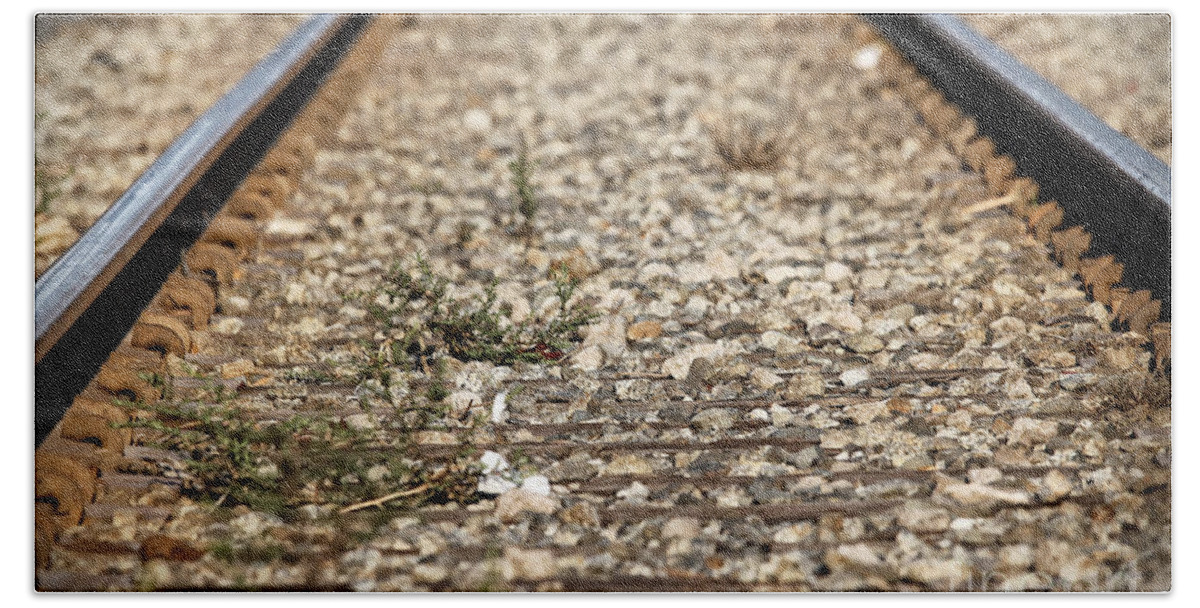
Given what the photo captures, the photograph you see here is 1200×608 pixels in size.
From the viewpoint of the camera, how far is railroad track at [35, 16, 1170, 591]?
177 cm

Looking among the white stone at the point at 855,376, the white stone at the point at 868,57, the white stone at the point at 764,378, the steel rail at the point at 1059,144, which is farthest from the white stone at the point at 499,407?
the white stone at the point at 868,57

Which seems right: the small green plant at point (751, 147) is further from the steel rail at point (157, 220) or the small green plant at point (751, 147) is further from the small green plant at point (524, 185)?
the steel rail at point (157, 220)

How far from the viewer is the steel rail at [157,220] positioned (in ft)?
6.19

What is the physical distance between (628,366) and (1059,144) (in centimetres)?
126

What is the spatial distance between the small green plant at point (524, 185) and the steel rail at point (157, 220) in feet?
1.96

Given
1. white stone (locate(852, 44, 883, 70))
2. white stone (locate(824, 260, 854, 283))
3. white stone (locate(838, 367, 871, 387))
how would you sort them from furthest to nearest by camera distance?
white stone (locate(852, 44, 883, 70))
white stone (locate(824, 260, 854, 283))
white stone (locate(838, 367, 871, 387))

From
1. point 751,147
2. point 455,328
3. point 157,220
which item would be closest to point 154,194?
point 157,220

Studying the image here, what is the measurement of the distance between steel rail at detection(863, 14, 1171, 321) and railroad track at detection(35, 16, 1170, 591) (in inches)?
0.7

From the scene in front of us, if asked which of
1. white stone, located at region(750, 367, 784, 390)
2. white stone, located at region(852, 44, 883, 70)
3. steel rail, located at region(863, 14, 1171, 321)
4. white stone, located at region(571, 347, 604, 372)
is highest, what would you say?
white stone, located at region(852, 44, 883, 70)

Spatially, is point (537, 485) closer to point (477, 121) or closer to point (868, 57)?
point (477, 121)

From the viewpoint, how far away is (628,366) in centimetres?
206

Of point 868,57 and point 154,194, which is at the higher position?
point 868,57

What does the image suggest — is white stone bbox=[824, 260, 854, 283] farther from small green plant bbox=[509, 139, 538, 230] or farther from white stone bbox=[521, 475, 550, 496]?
white stone bbox=[521, 475, 550, 496]

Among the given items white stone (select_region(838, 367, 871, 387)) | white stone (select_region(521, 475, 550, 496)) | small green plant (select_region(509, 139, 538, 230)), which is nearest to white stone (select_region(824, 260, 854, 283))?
white stone (select_region(838, 367, 871, 387))
